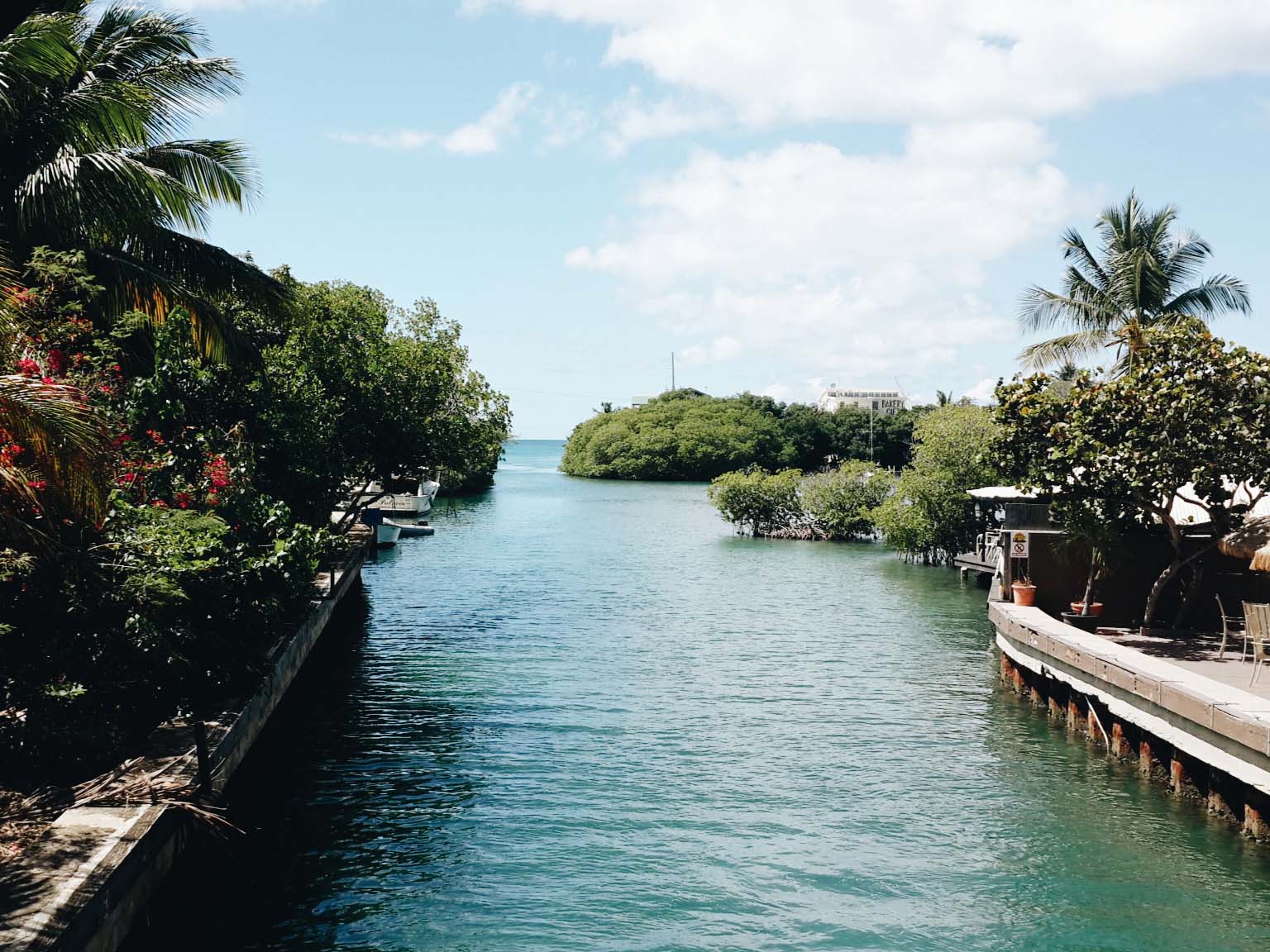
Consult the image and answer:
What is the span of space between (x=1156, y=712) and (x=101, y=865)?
1191 centimetres

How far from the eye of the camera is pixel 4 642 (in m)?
10.1

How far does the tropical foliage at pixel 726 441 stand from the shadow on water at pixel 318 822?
348 feet

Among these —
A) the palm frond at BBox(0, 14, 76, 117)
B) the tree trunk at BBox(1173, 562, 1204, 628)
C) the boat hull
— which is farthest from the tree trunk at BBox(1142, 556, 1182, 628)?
the boat hull

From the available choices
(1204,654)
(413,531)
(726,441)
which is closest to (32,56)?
(1204,654)

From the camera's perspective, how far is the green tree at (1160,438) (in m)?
17.3

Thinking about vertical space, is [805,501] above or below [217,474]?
below

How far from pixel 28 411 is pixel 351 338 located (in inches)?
904

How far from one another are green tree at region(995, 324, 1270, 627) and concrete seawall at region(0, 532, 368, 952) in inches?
543

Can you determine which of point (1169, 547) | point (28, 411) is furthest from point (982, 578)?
point (28, 411)

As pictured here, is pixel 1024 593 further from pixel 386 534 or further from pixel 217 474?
pixel 386 534

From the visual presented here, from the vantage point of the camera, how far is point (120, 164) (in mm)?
15625

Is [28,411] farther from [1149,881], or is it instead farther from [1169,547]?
[1169,547]

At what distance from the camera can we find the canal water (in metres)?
10.2

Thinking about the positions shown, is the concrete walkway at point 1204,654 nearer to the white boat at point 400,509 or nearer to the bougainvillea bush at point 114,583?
the bougainvillea bush at point 114,583
